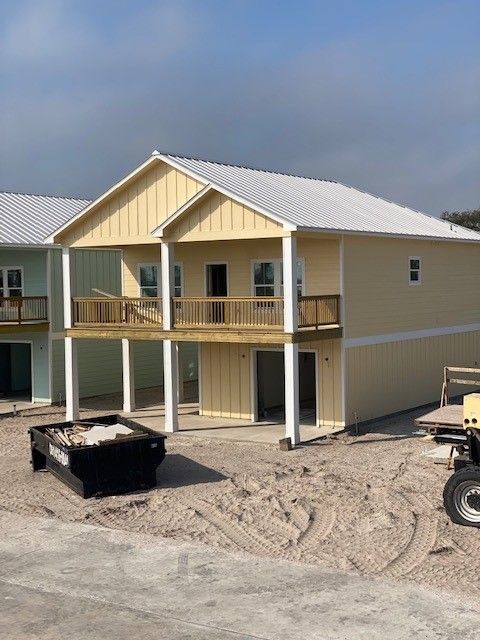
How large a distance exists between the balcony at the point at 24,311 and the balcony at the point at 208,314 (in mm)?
4076

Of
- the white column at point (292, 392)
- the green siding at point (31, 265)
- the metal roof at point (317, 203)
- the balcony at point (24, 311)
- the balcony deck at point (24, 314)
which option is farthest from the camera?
the green siding at point (31, 265)

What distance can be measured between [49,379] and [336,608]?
22108 mm

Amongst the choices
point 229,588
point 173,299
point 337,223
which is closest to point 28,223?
point 173,299

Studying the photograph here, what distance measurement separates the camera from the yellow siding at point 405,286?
2480 cm

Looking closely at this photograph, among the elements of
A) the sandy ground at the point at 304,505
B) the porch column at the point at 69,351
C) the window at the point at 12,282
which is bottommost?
the sandy ground at the point at 304,505

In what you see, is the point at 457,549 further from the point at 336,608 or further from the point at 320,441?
the point at 320,441

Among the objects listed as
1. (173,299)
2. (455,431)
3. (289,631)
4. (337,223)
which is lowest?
(289,631)

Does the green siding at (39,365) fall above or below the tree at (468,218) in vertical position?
below

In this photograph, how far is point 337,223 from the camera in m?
23.8

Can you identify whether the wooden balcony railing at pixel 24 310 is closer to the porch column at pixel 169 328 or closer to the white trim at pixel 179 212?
the porch column at pixel 169 328

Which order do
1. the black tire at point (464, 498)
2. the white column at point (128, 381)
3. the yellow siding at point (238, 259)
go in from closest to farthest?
the black tire at point (464, 498) → the yellow siding at point (238, 259) → the white column at point (128, 381)

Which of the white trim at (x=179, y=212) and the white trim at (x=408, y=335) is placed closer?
the white trim at (x=179, y=212)

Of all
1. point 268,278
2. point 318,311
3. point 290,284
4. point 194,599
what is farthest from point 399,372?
point 194,599

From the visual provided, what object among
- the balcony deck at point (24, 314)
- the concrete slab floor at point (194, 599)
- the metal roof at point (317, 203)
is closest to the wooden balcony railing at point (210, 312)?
the metal roof at point (317, 203)
